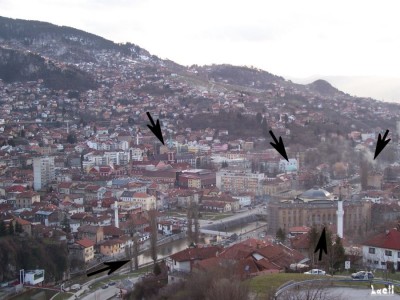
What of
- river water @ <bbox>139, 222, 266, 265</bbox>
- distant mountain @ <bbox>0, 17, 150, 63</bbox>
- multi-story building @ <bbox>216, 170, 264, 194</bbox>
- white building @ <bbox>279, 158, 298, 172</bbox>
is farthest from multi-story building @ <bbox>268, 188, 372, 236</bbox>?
distant mountain @ <bbox>0, 17, 150, 63</bbox>

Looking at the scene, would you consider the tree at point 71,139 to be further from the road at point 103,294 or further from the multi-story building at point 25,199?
the road at point 103,294

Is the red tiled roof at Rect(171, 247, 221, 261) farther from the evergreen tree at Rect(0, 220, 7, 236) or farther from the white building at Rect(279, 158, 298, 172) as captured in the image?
the white building at Rect(279, 158, 298, 172)

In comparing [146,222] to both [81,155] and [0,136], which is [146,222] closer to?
[81,155]

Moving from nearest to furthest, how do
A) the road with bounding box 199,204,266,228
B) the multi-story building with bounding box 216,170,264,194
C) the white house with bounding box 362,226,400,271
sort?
the white house with bounding box 362,226,400,271
the road with bounding box 199,204,266,228
the multi-story building with bounding box 216,170,264,194

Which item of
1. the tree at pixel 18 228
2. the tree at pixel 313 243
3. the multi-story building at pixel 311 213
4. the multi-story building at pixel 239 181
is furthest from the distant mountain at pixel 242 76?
the tree at pixel 313 243

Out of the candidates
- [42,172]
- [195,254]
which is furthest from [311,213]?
[42,172]
